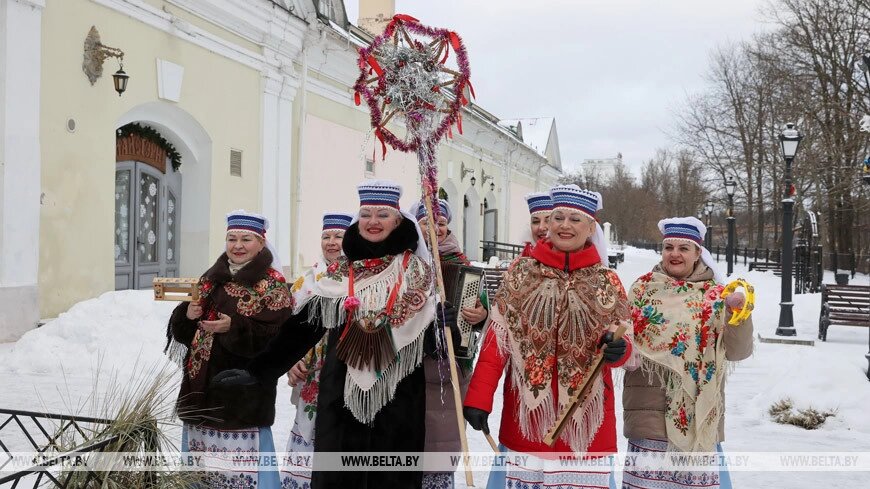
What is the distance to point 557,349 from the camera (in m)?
3.16

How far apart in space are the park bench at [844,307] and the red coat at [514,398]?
10.2 meters

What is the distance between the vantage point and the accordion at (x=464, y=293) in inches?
145

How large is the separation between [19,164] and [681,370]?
299 inches

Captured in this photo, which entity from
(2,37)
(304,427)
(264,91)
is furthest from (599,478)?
(264,91)

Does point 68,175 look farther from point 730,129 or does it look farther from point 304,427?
point 730,129

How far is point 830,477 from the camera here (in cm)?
523

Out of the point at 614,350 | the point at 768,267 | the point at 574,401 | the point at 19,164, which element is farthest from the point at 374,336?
the point at 768,267

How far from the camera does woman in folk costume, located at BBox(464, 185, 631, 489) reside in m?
3.11

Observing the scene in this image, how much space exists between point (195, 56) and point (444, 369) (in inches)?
358

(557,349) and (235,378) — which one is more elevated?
(557,349)

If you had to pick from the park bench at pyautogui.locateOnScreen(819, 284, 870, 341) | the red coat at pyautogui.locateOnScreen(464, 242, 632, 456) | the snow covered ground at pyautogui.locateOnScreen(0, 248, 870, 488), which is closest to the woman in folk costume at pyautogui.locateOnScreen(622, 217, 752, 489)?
→ the red coat at pyautogui.locateOnScreen(464, 242, 632, 456)

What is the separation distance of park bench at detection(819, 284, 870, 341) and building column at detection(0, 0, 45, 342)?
37.9 ft

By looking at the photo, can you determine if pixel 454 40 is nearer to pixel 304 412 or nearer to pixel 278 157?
pixel 304 412

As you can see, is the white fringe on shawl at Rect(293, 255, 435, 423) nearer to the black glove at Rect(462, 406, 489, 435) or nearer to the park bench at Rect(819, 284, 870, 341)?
the black glove at Rect(462, 406, 489, 435)
